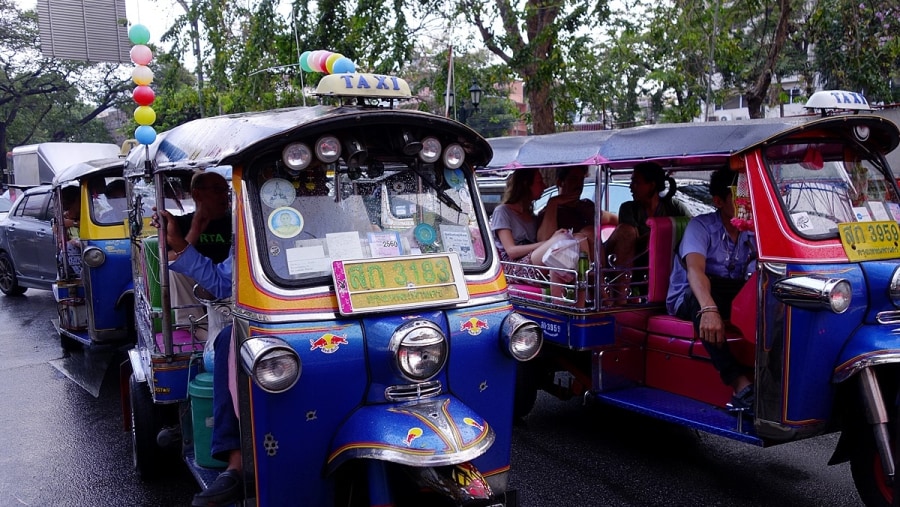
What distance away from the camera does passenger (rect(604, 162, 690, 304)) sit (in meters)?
5.50

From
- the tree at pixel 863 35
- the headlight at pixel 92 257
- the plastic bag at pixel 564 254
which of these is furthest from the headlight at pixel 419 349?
the tree at pixel 863 35

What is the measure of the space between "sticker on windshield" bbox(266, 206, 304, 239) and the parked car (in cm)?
926

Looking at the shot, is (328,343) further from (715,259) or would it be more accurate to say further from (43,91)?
(43,91)

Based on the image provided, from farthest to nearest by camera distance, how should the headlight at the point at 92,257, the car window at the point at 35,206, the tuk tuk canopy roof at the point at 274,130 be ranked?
the car window at the point at 35,206 → the headlight at the point at 92,257 → the tuk tuk canopy roof at the point at 274,130

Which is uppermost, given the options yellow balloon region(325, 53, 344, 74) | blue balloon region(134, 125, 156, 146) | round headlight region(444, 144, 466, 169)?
yellow balloon region(325, 53, 344, 74)

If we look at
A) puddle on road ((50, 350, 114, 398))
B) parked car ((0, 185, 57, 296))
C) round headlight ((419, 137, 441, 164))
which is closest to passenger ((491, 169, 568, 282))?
round headlight ((419, 137, 441, 164))

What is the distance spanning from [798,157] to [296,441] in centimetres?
312

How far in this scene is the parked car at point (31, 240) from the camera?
11.3 metres

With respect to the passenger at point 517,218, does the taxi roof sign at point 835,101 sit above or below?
above

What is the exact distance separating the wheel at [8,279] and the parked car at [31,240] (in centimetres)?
13

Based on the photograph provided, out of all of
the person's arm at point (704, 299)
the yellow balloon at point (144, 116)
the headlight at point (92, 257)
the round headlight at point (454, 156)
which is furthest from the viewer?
the headlight at point (92, 257)

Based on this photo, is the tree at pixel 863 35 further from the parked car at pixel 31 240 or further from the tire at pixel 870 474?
the parked car at pixel 31 240

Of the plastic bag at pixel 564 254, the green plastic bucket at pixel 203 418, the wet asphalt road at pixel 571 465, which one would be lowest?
the wet asphalt road at pixel 571 465

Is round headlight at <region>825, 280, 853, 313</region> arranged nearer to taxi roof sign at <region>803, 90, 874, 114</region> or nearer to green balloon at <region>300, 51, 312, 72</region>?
taxi roof sign at <region>803, 90, 874, 114</region>
